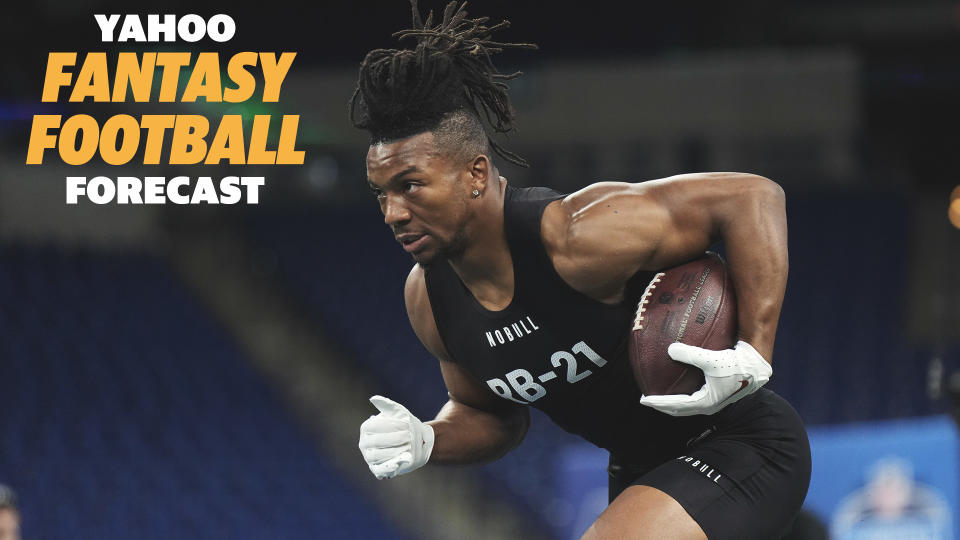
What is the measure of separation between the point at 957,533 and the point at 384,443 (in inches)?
167

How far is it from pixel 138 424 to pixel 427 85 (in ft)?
27.7

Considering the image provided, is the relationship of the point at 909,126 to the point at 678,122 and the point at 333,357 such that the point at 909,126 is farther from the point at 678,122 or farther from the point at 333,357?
the point at 333,357

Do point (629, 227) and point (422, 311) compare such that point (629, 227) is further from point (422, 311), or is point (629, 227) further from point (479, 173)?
point (422, 311)

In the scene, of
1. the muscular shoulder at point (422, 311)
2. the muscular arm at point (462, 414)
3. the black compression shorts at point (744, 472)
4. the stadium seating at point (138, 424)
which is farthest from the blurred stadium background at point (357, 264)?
the black compression shorts at point (744, 472)

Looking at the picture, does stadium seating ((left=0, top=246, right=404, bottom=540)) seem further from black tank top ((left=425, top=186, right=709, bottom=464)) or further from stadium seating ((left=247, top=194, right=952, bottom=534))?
black tank top ((left=425, top=186, right=709, bottom=464))

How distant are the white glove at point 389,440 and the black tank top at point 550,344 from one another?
27 centimetres

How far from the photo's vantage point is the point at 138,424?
1049 centimetres

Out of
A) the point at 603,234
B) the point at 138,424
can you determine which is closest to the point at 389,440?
the point at 603,234

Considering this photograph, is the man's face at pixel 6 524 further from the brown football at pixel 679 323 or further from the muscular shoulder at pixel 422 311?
the brown football at pixel 679 323

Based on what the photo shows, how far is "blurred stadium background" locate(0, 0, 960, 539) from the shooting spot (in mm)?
10227

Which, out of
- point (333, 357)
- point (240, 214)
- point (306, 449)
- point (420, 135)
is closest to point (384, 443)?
point (420, 135)

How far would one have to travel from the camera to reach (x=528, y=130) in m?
14.2

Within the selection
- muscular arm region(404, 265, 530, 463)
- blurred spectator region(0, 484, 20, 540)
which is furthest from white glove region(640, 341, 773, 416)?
blurred spectator region(0, 484, 20, 540)

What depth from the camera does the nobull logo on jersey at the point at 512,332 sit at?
9.75ft
